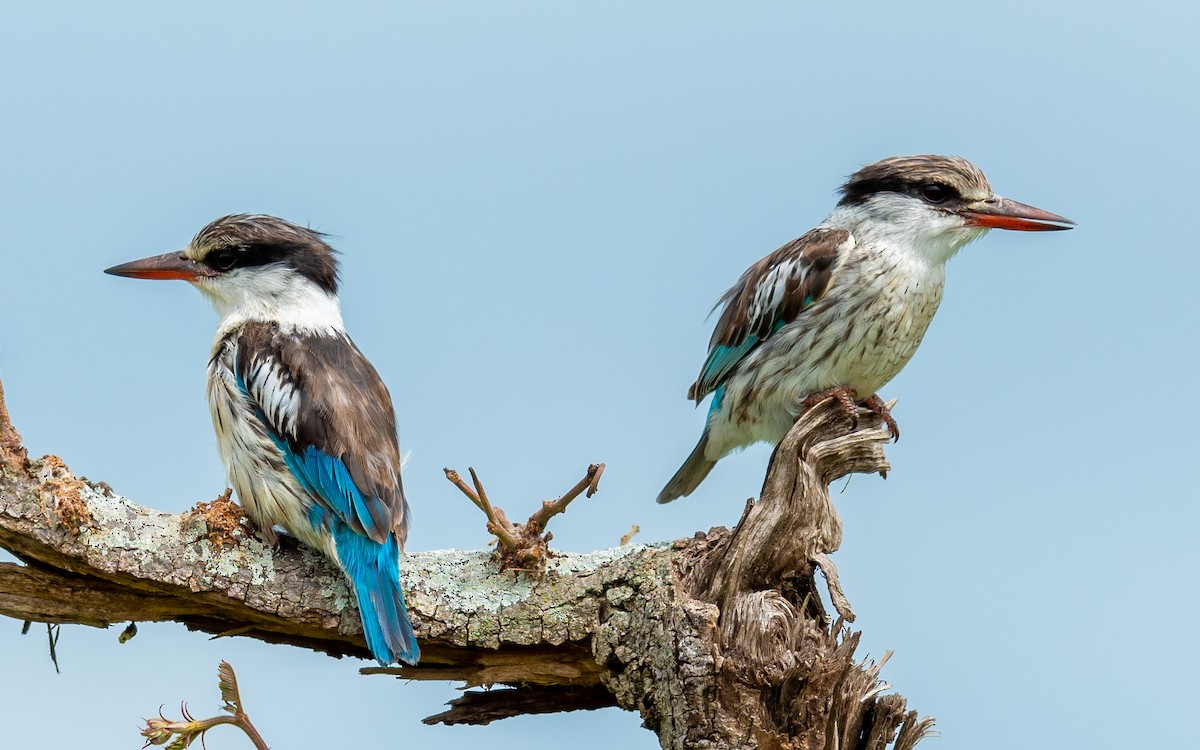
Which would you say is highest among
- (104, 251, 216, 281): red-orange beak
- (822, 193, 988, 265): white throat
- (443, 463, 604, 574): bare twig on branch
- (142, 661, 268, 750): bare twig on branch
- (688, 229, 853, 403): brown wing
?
(822, 193, 988, 265): white throat

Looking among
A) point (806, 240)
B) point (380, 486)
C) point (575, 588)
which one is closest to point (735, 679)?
point (575, 588)

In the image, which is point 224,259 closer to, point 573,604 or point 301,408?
point 301,408

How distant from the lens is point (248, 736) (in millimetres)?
4227

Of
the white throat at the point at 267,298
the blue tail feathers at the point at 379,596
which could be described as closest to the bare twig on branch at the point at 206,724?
the blue tail feathers at the point at 379,596

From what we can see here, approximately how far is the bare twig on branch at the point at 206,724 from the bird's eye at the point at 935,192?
3558 millimetres

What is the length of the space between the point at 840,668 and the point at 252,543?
2.14 m

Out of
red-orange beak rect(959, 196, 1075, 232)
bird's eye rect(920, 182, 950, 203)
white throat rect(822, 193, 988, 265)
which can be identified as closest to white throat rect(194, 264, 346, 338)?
white throat rect(822, 193, 988, 265)

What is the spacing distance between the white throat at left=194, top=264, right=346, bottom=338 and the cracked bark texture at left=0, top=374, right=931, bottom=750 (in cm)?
105

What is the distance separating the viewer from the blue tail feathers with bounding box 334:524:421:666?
4484mm

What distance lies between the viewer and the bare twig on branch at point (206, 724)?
4.16 m

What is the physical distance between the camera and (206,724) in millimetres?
4219

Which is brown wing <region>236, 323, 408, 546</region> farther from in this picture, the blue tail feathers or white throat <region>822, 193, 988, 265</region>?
white throat <region>822, 193, 988, 265</region>

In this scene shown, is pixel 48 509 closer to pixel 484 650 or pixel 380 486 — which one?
pixel 380 486

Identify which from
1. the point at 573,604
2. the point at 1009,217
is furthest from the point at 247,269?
the point at 1009,217
